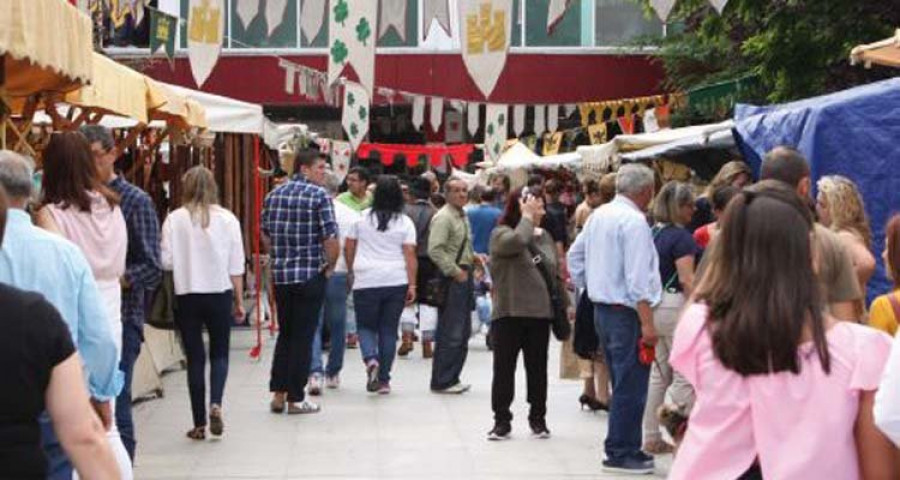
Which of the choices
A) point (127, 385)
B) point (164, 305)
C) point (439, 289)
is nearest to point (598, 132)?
point (439, 289)

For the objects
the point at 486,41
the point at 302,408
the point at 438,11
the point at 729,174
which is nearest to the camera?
the point at 729,174

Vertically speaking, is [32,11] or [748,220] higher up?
[32,11]

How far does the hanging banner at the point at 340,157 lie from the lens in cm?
3029

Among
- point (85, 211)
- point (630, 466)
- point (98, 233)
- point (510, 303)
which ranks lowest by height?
point (630, 466)

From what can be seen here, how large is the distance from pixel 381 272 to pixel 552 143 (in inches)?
903

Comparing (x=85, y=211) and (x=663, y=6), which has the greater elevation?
(x=663, y=6)

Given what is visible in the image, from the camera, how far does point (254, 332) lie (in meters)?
19.6

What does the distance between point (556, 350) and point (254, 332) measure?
3.78 metres

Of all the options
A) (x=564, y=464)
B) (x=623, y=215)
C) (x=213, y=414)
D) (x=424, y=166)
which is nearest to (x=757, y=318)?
(x=623, y=215)

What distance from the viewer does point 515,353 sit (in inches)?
430

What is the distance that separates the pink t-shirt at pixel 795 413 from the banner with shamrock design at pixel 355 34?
10532mm

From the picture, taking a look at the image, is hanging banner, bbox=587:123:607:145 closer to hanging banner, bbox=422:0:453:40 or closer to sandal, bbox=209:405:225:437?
hanging banner, bbox=422:0:453:40

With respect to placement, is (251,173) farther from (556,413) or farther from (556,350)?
(556,413)

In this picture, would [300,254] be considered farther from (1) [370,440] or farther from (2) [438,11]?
(2) [438,11]
